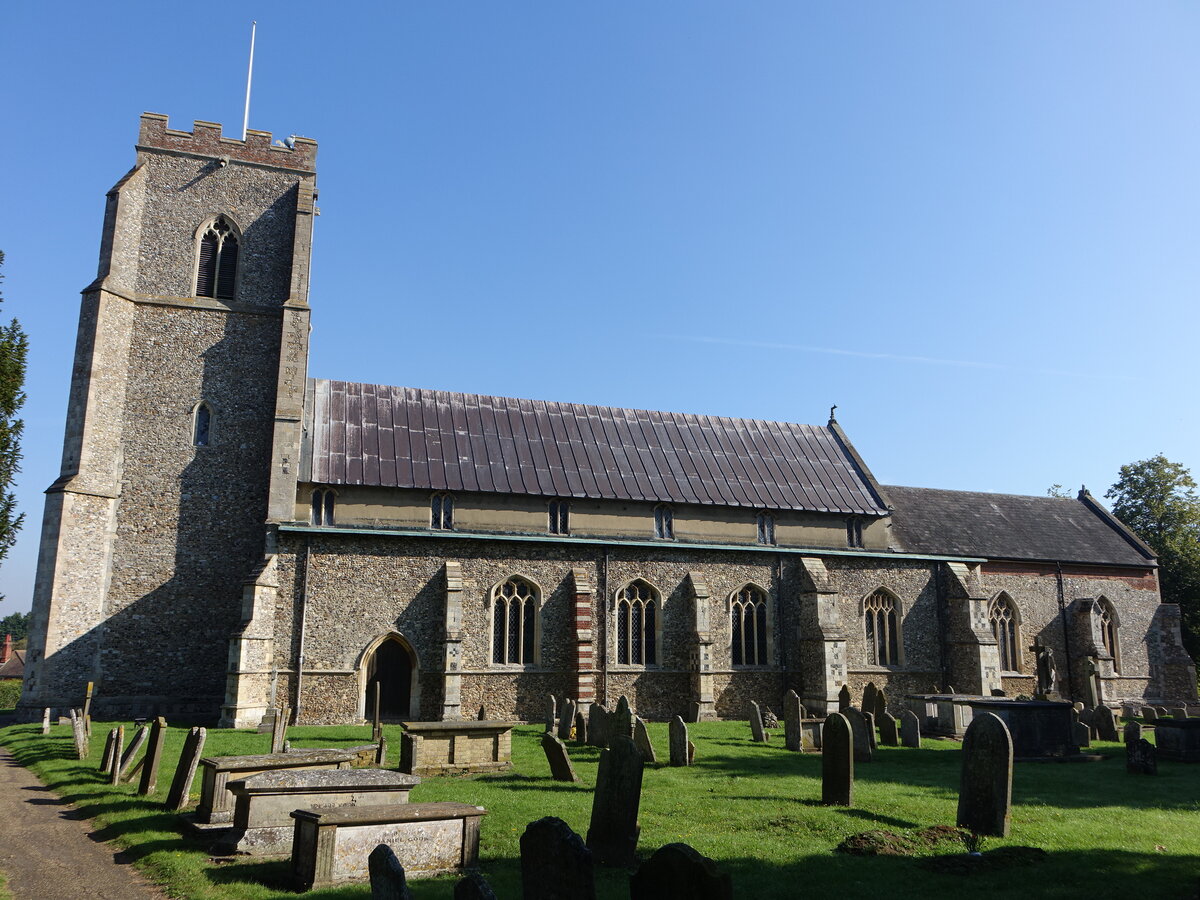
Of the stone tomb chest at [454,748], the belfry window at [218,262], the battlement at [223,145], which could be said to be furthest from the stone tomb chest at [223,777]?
the battlement at [223,145]

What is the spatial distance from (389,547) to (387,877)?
57.0ft

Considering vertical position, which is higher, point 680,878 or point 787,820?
point 680,878

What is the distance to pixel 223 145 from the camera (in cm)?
2595

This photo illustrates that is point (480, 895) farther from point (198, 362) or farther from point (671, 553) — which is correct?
point (198, 362)

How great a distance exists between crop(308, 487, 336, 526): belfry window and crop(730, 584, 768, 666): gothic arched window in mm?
11565

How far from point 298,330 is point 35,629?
9.99m

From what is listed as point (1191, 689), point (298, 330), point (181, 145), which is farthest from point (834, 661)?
point (181, 145)

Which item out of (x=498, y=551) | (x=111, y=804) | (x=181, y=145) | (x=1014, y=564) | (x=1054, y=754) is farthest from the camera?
(x=1014, y=564)

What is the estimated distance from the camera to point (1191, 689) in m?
29.6

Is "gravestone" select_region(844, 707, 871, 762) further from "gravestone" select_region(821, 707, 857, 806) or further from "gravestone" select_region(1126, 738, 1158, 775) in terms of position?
"gravestone" select_region(821, 707, 857, 806)

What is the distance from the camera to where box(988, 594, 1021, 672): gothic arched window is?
28422 mm

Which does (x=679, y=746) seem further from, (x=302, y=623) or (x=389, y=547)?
(x=302, y=623)

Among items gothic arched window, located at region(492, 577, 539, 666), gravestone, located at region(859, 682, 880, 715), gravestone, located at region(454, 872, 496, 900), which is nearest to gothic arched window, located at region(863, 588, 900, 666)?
gravestone, located at region(859, 682, 880, 715)

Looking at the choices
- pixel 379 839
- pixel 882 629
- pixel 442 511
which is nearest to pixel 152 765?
pixel 379 839
